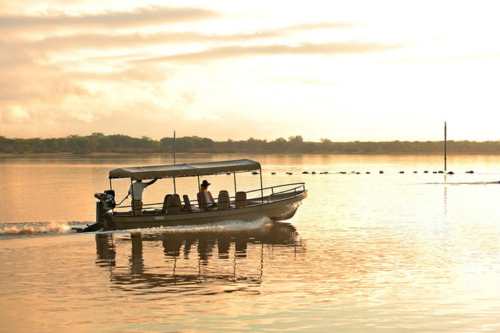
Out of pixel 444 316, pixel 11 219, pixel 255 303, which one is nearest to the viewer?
pixel 444 316

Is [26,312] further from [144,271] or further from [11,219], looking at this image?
[11,219]

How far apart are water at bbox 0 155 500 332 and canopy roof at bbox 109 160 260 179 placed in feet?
9.40

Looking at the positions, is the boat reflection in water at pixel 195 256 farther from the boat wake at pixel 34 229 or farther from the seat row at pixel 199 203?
the boat wake at pixel 34 229

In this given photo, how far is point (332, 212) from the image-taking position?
192 feet

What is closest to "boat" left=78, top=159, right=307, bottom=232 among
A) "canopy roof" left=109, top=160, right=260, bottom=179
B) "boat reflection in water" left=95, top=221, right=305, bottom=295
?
"canopy roof" left=109, top=160, right=260, bottom=179

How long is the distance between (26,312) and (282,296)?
710cm

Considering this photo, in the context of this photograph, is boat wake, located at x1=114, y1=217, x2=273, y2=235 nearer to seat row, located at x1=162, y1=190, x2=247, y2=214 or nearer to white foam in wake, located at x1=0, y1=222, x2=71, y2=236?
seat row, located at x1=162, y1=190, x2=247, y2=214

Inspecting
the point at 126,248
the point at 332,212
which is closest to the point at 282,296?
the point at 126,248

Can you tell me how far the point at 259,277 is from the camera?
1077 inches

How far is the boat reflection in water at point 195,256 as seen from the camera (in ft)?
85.6

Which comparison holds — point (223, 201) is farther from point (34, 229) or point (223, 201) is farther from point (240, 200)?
point (34, 229)

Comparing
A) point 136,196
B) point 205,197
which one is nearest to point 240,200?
point 205,197

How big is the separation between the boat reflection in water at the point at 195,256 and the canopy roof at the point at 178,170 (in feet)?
9.56

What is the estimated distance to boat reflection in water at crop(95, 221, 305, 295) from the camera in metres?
26.1
